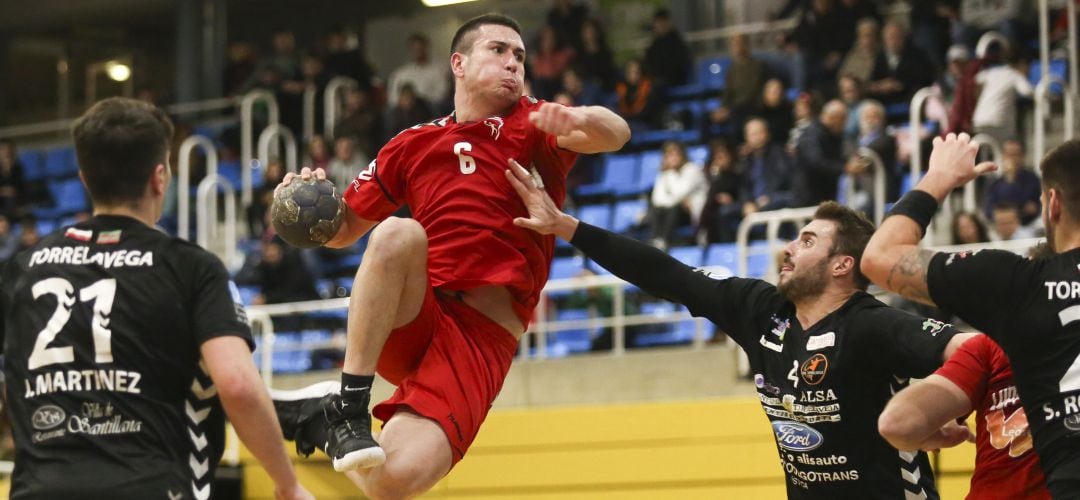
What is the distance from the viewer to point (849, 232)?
5246mm

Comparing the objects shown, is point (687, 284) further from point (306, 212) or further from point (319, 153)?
point (319, 153)

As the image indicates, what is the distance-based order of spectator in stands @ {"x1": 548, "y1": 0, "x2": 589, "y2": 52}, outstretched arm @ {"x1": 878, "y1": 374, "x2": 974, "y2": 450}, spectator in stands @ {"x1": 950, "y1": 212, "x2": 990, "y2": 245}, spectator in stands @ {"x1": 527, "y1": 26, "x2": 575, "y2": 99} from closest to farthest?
outstretched arm @ {"x1": 878, "y1": 374, "x2": 974, "y2": 450} < spectator in stands @ {"x1": 950, "y1": 212, "x2": 990, "y2": 245} < spectator in stands @ {"x1": 527, "y1": 26, "x2": 575, "y2": 99} < spectator in stands @ {"x1": 548, "y1": 0, "x2": 589, "y2": 52}

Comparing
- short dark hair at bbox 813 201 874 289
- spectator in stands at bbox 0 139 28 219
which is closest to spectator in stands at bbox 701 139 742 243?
short dark hair at bbox 813 201 874 289

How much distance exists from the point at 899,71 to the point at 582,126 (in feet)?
27.1

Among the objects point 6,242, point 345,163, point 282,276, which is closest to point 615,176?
point 345,163

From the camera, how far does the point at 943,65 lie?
12.8 metres

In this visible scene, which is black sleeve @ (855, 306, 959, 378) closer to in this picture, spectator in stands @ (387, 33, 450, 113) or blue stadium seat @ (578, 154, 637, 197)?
blue stadium seat @ (578, 154, 637, 197)

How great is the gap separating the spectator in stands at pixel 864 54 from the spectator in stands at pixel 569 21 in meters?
3.47

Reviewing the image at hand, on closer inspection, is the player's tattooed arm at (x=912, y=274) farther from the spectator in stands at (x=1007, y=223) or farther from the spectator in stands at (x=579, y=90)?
the spectator in stands at (x=579, y=90)

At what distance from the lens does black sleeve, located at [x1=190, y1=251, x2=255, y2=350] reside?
3940 mm

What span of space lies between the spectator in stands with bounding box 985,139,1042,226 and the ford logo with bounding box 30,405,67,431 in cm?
723

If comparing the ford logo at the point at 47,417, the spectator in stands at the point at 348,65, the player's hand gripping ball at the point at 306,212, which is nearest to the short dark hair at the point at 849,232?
the player's hand gripping ball at the point at 306,212

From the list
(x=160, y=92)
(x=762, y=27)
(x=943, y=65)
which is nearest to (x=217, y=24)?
(x=160, y=92)

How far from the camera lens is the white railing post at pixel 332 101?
15.6 m
